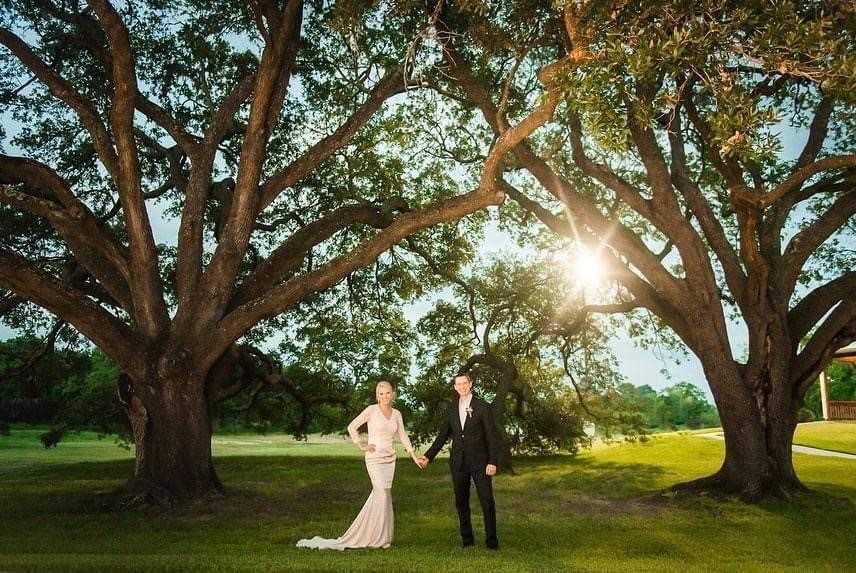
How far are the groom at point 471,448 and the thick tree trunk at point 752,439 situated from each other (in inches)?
302

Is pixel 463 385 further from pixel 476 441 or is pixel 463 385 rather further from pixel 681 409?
pixel 681 409

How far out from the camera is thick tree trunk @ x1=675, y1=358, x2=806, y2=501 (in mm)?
14062

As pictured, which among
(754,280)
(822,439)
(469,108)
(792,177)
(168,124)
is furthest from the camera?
(822,439)

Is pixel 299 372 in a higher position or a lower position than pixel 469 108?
lower

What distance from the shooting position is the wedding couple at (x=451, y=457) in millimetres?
8383

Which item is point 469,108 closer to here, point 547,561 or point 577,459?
point 547,561

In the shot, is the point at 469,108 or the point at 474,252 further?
the point at 474,252

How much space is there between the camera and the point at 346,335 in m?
19.6

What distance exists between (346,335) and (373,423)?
11.1 metres

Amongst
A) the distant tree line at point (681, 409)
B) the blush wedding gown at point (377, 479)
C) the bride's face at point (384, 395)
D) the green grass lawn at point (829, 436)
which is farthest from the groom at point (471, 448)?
the distant tree line at point (681, 409)

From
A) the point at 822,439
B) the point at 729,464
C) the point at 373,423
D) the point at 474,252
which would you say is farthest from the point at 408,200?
the point at 822,439

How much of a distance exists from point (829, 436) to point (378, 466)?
26.6m

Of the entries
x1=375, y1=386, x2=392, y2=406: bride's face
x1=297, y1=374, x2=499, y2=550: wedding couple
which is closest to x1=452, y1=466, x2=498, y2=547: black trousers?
x1=297, y1=374, x2=499, y2=550: wedding couple

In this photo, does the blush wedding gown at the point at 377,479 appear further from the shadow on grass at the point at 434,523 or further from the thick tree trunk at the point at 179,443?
the thick tree trunk at the point at 179,443
